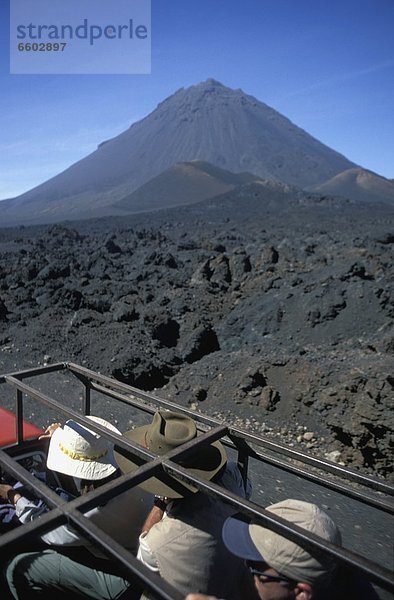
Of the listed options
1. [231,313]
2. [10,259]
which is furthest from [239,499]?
[10,259]

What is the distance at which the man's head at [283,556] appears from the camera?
5.38 feet

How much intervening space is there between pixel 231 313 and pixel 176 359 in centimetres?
273

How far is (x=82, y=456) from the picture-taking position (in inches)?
92.2

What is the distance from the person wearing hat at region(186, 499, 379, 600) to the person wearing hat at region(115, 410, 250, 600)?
4.1 inches

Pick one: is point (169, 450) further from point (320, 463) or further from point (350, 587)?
point (350, 587)

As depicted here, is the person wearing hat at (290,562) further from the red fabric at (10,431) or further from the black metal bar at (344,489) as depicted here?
the red fabric at (10,431)

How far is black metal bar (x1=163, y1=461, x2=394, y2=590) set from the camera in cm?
138

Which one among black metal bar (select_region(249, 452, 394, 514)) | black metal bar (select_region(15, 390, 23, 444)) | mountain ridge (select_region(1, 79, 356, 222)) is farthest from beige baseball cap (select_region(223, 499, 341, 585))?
mountain ridge (select_region(1, 79, 356, 222))

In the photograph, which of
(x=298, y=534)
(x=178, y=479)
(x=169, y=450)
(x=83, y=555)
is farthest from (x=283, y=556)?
(x=83, y=555)

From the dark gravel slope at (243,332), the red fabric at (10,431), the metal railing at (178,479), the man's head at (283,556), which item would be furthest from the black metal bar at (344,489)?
the dark gravel slope at (243,332)

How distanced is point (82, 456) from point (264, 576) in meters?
1.09

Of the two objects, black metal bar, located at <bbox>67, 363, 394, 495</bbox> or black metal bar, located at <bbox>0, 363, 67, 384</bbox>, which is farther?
black metal bar, located at <bbox>0, 363, 67, 384</bbox>

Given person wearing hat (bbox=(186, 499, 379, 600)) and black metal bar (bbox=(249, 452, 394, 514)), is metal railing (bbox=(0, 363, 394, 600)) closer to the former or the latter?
black metal bar (bbox=(249, 452, 394, 514))

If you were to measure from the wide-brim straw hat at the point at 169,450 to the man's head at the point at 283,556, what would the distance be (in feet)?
0.96
